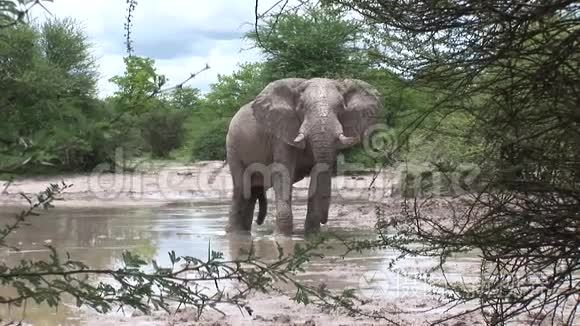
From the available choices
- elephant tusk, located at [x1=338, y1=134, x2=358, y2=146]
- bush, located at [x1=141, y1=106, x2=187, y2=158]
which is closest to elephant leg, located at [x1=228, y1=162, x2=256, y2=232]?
elephant tusk, located at [x1=338, y1=134, x2=358, y2=146]

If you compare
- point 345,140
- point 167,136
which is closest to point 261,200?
point 345,140

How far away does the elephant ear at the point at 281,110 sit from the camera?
39.9ft

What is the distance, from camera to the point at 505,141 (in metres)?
3.51

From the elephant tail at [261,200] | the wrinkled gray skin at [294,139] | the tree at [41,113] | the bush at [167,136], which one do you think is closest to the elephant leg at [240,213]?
the wrinkled gray skin at [294,139]

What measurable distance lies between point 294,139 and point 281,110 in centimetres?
50

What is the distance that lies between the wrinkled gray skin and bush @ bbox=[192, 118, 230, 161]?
2129 centimetres

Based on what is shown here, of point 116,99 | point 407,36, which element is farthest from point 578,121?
point 116,99

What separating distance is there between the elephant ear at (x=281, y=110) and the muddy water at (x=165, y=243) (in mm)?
1565

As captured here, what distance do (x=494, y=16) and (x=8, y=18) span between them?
1973mm

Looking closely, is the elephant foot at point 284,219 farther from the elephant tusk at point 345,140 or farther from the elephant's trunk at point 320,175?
the elephant tusk at point 345,140

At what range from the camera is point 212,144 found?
115 feet

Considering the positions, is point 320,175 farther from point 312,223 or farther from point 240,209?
point 240,209

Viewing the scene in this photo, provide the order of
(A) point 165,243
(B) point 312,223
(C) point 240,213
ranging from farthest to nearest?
(C) point 240,213 < (B) point 312,223 < (A) point 165,243

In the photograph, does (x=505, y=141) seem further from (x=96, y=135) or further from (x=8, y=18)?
(x=8, y=18)
